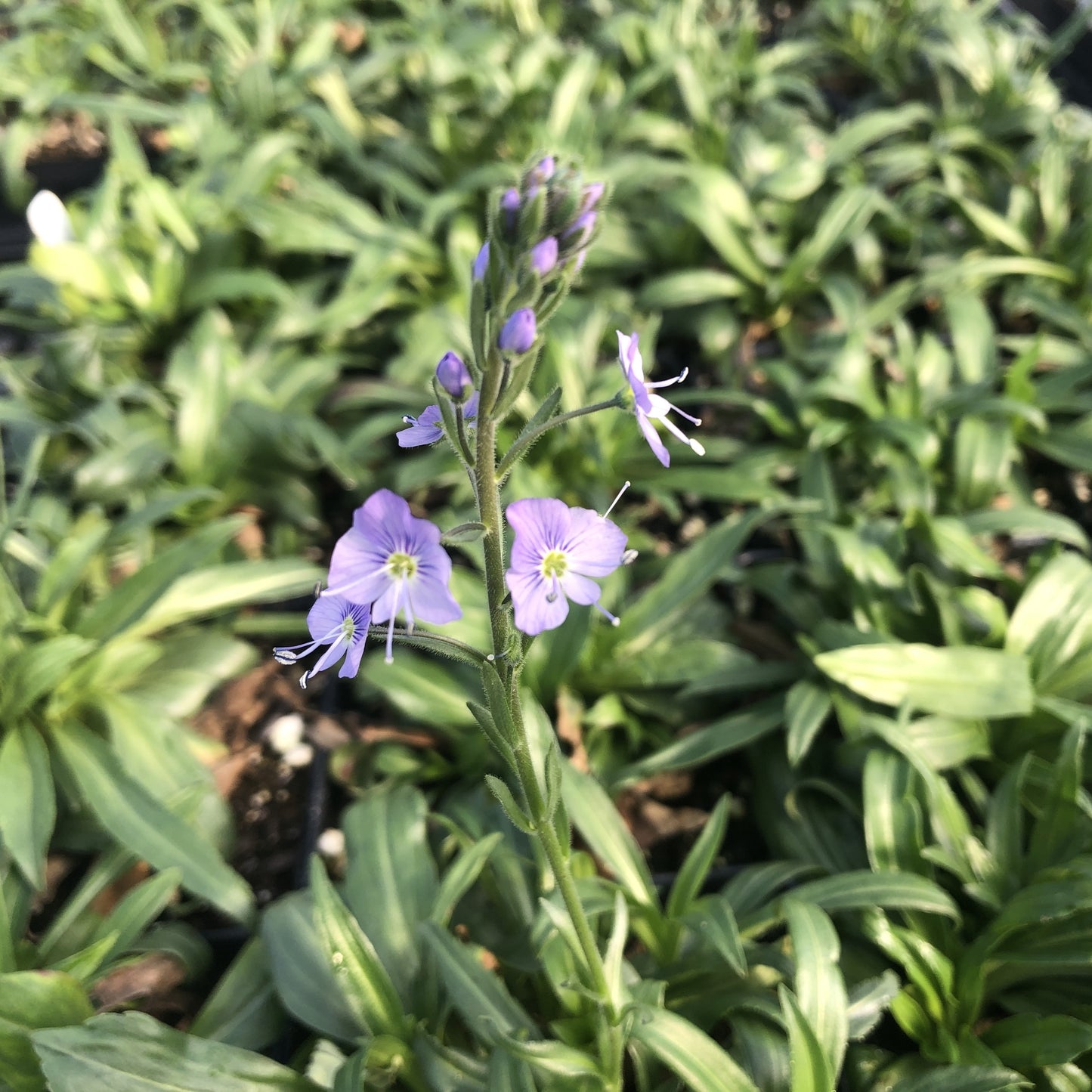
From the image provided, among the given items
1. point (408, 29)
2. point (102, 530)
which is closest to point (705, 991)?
point (102, 530)

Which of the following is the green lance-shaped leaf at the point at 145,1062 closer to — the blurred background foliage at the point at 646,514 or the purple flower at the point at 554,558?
the blurred background foliage at the point at 646,514

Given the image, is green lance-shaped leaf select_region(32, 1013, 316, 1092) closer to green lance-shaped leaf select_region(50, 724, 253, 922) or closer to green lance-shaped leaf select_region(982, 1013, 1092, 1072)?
green lance-shaped leaf select_region(50, 724, 253, 922)

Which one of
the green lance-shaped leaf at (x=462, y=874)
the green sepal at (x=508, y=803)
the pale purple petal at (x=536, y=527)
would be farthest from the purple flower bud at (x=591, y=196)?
the green lance-shaped leaf at (x=462, y=874)

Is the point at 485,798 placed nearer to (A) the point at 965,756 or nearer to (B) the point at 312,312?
(A) the point at 965,756

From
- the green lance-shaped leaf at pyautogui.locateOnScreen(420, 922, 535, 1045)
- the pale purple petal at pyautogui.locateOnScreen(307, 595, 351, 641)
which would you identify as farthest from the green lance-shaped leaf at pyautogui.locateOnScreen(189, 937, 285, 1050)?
the pale purple petal at pyautogui.locateOnScreen(307, 595, 351, 641)

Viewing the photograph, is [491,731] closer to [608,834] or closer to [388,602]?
[388,602]
